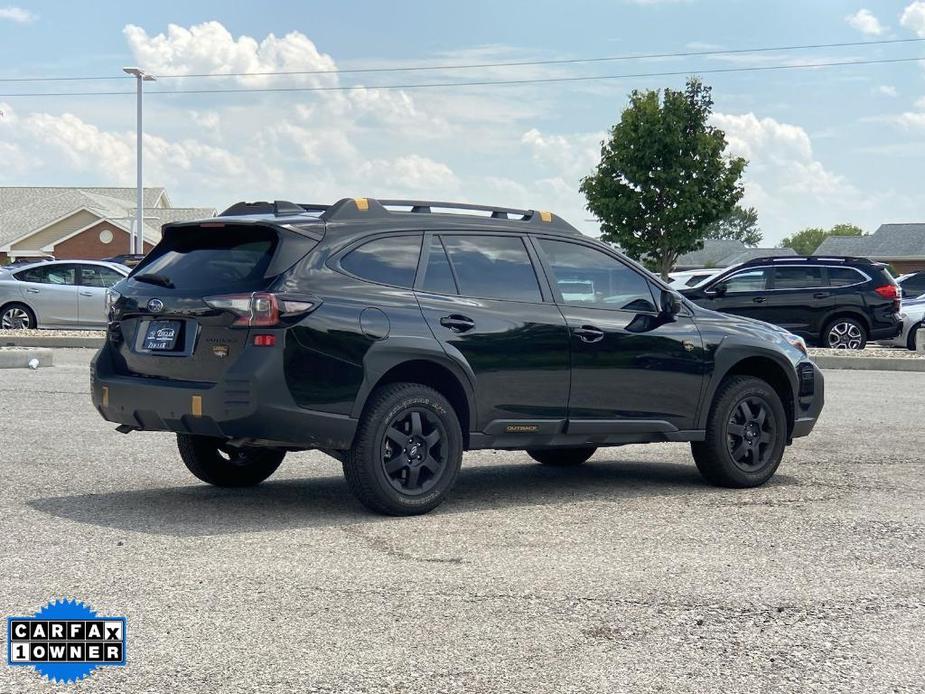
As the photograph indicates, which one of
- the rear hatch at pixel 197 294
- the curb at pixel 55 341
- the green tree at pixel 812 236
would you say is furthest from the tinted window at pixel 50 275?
the green tree at pixel 812 236

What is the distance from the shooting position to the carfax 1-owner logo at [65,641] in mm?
4730

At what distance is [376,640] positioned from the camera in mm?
5062

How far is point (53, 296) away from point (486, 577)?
70.3 ft

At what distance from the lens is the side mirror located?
8.77 m

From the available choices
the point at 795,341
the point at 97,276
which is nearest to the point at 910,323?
the point at 97,276

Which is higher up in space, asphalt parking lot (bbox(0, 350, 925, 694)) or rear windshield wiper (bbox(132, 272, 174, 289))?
rear windshield wiper (bbox(132, 272, 174, 289))

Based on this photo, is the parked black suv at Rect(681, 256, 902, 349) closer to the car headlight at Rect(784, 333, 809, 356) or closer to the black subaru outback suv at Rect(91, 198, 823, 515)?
the car headlight at Rect(784, 333, 809, 356)

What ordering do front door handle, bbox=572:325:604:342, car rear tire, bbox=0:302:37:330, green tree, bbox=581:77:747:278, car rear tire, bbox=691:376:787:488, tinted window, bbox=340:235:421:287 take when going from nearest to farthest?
tinted window, bbox=340:235:421:287 → front door handle, bbox=572:325:604:342 → car rear tire, bbox=691:376:787:488 → car rear tire, bbox=0:302:37:330 → green tree, bbox=581:77:747:278

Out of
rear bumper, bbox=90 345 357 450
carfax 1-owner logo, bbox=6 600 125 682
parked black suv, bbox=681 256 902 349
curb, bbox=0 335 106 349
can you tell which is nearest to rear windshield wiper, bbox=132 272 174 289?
rear bumper, bbox=90 345 357 450

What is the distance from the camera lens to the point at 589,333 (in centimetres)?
832

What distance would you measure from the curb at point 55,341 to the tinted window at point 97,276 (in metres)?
3.08

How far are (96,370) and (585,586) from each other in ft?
11.4

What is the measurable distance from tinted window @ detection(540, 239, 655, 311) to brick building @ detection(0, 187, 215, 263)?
58.6 metres

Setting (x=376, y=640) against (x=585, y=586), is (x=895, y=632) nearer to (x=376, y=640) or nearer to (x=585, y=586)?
(x=585, y=586)
